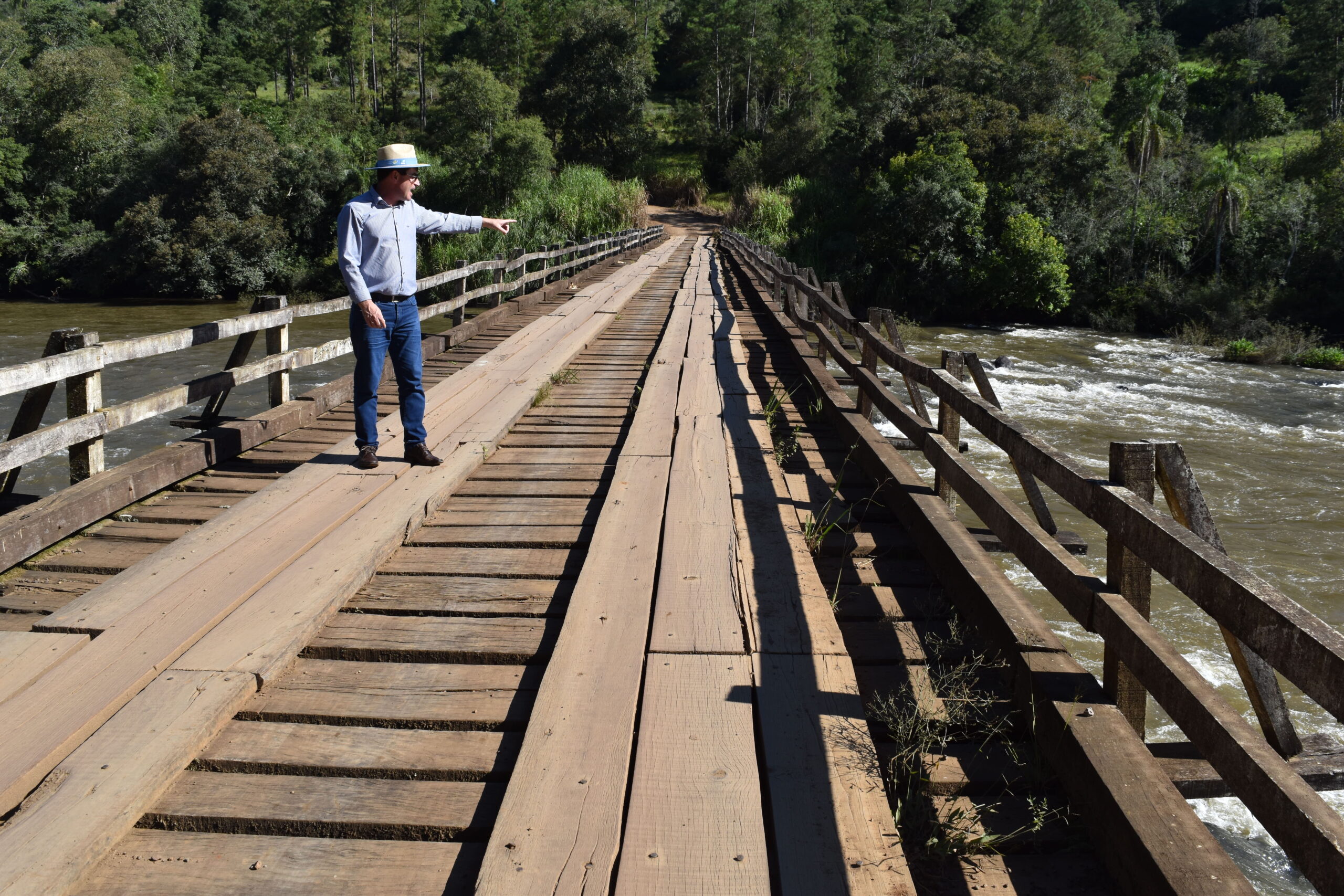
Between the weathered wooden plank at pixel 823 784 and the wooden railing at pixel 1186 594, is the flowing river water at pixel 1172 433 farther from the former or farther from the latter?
the weathered wooden plank at pixel 823 784

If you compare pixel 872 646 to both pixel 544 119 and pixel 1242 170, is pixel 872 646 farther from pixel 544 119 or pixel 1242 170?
pixel 544 119

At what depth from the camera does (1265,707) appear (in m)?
3.22

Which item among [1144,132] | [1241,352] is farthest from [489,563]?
[1144,132]

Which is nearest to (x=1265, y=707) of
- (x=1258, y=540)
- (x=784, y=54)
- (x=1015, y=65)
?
(x=1258, y=540)

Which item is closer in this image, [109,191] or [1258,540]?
[1258,540]

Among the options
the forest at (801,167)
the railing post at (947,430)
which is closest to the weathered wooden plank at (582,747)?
the railing post at (947,430)

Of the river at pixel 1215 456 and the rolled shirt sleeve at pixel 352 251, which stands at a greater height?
the rolled shirt sleeve at pixel 352 251

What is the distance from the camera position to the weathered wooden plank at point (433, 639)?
3.30 meters

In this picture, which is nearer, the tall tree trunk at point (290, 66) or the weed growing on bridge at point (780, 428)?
the weed growing on bridge at point (780, 428)

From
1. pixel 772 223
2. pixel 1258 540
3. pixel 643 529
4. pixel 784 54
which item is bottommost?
pixel 1258 540

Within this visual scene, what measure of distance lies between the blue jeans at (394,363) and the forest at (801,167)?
27.8 m

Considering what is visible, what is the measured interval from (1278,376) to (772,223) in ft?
79.2

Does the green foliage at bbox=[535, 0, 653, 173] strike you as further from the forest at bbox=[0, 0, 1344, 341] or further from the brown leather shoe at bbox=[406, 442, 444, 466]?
the brown leather shoe at bbox=[406, 442, 444, 466]

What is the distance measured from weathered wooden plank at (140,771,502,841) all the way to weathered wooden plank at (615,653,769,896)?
41 cm
